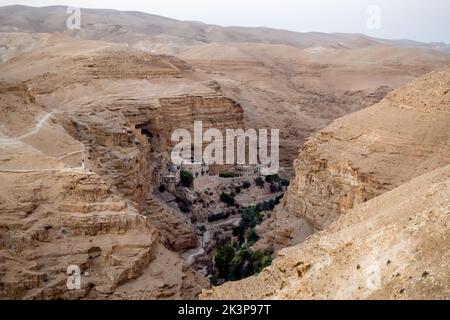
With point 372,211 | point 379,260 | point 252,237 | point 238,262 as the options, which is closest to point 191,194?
point 252,237

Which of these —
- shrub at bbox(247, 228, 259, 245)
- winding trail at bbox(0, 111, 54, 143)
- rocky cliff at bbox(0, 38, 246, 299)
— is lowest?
shrub at bbox(247, 228, 259, 245)

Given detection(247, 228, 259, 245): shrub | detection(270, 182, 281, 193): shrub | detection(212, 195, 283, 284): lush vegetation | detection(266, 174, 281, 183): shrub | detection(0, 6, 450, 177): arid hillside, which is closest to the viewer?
detection(212, 195, 283, 284): lush vegetation

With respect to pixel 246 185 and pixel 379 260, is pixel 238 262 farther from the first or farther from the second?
pixel 246 185

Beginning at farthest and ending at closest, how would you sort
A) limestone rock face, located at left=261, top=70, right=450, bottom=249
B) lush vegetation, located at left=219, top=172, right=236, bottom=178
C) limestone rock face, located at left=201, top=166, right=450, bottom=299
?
lush vegetation, located at left=219, top=172, right=236, bottom=178, limestone rock face, located at left=261, top=70, right=450, bottom=249, limestone rock face, located at left=201, top=166, right=450, bottom=299

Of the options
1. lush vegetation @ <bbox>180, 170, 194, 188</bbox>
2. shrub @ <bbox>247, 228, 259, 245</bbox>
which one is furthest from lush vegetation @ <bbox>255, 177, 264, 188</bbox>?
shrub @ <bbox>247, 228, 259, 245</bbox>

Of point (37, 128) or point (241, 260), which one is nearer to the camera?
point (37, 128)

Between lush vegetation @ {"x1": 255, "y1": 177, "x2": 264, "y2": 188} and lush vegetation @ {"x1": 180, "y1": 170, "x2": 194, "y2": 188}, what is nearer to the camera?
lush vegetation @ {"x1": 180, "y1": 170, "x2": 194, "y2": 188}

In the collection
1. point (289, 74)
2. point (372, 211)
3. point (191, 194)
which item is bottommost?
point (191, 194)

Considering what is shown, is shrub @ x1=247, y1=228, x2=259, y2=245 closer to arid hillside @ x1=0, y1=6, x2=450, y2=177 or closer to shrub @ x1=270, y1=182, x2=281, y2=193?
shrub @ x1=270, y1=182, x2=281, y2=193
